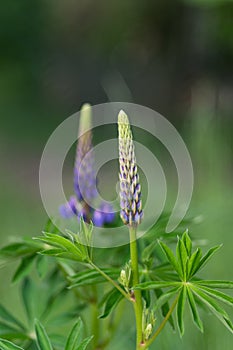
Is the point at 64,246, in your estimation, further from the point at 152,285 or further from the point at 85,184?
the point at 85,184

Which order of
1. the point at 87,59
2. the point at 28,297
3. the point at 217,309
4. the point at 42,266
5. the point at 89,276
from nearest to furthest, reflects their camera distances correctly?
the point at 217,309, the point at 89,276, the point at 42,266, the point at 28,297, the point at 87,59

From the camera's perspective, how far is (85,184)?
1073 mm

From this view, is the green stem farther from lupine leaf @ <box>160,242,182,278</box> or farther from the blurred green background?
the blurred green background

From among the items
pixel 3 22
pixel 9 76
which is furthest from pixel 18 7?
pixel 9 76

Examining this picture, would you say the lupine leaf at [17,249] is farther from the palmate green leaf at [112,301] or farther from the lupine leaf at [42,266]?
the palmate green leaf at [112,301]

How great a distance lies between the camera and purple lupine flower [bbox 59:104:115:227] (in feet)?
3.39

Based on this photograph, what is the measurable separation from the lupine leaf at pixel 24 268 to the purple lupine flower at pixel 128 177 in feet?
0.96

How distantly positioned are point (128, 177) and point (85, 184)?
273 mm

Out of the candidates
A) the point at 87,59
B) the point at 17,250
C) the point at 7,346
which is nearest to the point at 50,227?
the point at 17,250

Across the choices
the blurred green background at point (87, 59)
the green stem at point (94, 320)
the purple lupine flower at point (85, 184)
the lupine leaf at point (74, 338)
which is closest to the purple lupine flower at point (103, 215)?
the purple lupine flower at point (85, 184)

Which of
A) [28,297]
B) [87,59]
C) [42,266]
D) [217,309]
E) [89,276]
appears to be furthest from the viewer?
[87,59]

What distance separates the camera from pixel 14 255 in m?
1.07

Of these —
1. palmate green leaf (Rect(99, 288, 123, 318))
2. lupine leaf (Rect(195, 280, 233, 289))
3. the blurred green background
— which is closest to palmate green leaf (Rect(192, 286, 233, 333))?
lupine leaf (Rect(195, 280, 233, 289))

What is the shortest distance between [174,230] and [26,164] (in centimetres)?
443
